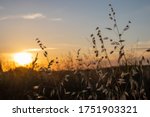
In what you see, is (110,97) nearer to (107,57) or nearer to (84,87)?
(107,57)

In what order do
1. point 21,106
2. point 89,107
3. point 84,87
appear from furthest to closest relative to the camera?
point 84,87, point 21,106, point 89,107

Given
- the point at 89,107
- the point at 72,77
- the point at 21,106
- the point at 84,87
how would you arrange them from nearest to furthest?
the point at 89,107 → the point at 21,106 → the point at 84,87 → the point at 72,77

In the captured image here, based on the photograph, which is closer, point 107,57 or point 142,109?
point 142,109

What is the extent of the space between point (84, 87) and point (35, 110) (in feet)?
4.66

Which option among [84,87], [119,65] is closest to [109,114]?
[119,65]

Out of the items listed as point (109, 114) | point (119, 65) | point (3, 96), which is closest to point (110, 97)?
point (109, 114)

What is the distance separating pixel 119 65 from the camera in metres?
6.79

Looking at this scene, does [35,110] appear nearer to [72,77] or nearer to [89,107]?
[89,107]

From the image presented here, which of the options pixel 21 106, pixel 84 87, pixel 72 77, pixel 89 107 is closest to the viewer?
pixel 89 107

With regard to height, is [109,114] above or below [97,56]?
below

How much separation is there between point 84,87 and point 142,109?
62.4 inches

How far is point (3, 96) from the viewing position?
25.2 ft

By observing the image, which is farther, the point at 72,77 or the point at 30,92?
the point at 72,77

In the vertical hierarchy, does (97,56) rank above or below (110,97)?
above
